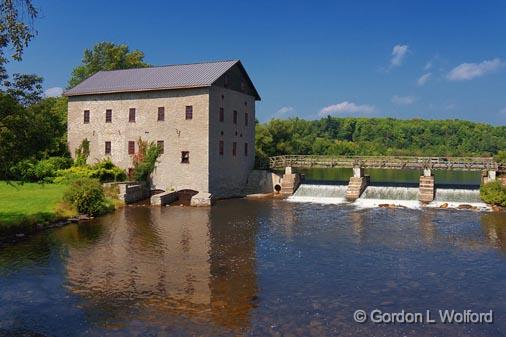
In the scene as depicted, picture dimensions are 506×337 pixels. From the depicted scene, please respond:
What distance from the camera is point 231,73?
41.9 metres

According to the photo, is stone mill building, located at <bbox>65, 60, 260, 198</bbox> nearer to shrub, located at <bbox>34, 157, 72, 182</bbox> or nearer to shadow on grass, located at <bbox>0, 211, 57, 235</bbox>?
shrub, located at <bbox>34, 157, 72, 182</bbox>

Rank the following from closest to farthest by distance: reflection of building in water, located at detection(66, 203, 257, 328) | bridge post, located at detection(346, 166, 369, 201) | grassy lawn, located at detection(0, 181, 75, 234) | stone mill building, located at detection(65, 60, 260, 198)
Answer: reflection of building in water, located at detection(66, 203, 257, 328) → grassy lawn, located at detection(0, 181, 75, 234) → stone mill building, located at detection(65, 60, 260, 198) → bridge post, located at detection(346, 166, 369, 201)

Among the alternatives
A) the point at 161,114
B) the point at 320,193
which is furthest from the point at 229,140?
the point at 320,193

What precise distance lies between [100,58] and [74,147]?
2646cm

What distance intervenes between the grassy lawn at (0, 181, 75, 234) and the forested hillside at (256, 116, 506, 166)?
54814 millimetres

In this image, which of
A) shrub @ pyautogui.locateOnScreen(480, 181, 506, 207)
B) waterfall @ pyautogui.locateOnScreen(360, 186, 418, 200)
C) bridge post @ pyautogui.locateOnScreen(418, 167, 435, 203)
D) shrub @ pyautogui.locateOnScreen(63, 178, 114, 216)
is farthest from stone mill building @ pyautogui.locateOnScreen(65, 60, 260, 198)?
shrub @ pyautogui.locateOnScreen(480, 181, 506, 207)

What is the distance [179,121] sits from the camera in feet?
131

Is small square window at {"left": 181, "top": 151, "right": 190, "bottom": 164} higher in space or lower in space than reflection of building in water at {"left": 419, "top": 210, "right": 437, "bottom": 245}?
higher

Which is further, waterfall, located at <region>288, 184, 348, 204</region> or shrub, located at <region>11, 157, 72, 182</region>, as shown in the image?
waterfall, located at <region>288, 184, 348, 204</region>

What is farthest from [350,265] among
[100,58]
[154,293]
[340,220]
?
[100,58]

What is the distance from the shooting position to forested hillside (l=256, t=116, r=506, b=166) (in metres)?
110

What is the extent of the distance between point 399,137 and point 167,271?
123 meters

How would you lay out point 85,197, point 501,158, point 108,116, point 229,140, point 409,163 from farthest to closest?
point 108,116, point 229,140, point 409,163, point 501,158, point 85,197

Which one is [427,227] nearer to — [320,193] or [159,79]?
[320,193]
